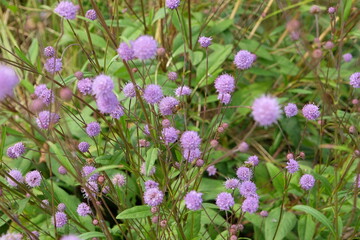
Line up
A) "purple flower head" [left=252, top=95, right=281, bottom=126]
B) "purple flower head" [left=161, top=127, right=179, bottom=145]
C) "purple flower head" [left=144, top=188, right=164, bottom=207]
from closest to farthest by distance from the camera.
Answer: "purple flower head" [left=252, top=95, right=281, bottom=126], "purple flower head" [left=144, top=188, right=164, bottom=207], "purple flower head" [left=161, top=127, right=179, bottom=145]

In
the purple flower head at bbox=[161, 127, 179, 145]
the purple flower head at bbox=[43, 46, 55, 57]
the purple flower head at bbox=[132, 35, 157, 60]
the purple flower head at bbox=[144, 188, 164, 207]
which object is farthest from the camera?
the purple flower head at bbox=[43, 46, 55, 57]

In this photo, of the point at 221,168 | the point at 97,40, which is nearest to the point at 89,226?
the point at 221,168

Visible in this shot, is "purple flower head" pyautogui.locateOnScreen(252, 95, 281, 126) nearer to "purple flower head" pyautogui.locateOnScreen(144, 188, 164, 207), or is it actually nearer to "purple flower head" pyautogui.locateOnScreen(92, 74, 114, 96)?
"purple flower head" pyautogui.locateOnScreen(92, 74, 114, 96)

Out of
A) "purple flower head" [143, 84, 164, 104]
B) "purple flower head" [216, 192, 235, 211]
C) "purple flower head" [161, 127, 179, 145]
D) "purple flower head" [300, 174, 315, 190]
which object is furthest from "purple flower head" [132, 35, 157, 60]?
"purple flower head" [300, 174, 315, 190]

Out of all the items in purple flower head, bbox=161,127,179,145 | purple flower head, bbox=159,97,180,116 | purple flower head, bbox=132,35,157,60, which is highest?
purple flower head, bbox=132,35,157,60

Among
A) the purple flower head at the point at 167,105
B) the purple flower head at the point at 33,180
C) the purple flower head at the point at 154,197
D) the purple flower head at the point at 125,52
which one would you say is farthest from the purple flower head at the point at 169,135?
the purple flower head at the point at 33,180

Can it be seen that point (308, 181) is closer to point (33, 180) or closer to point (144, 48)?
point (144, 48)

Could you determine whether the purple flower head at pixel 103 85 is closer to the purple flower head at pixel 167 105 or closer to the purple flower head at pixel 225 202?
the purple flower head at pixel 167 105

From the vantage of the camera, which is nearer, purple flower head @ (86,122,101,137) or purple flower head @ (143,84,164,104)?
purple flower head @ (143,84,164,104)
